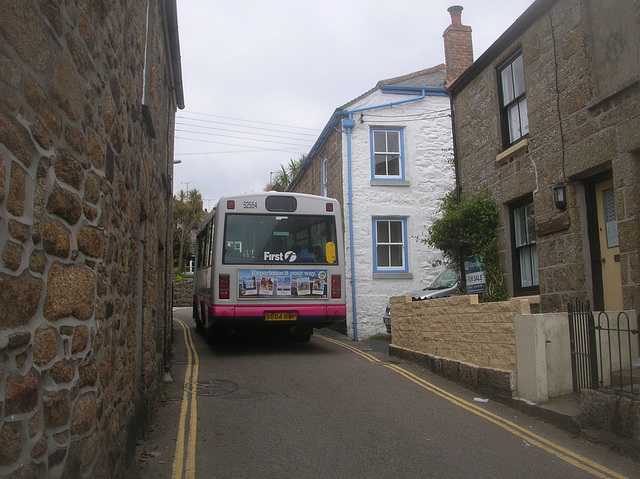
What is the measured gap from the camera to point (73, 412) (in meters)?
2.74

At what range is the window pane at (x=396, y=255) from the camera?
16781 millimetres

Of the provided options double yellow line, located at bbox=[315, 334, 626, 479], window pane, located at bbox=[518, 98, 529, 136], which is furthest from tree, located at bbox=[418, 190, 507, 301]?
double yellow line, located at bbox=[315, 334, 626, 479]

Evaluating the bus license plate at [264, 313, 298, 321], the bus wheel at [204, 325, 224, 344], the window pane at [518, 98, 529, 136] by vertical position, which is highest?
the window pane at [518, 98, 529, 136]

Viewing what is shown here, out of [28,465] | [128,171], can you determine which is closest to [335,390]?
[128,171]

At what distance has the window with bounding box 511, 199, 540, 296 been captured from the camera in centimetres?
951

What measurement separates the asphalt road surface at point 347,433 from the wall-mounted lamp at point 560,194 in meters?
3.14

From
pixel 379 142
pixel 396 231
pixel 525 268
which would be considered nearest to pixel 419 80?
pixel 379 142

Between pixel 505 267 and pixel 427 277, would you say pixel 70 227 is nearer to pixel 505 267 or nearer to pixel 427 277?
pixel 505 267

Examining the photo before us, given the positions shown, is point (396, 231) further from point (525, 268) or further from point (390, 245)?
A: point (525, 268)

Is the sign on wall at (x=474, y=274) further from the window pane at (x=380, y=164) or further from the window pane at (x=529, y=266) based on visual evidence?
the window pane at (x=380, y=164)

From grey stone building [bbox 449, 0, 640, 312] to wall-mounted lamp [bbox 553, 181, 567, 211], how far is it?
15mm

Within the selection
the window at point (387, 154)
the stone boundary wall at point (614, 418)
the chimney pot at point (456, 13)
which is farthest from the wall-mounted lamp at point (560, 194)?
the chimney pot at point (456, 13)

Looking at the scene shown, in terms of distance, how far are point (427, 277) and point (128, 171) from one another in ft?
43.5

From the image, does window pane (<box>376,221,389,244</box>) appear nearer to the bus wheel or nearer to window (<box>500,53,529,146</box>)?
the bus wheel
